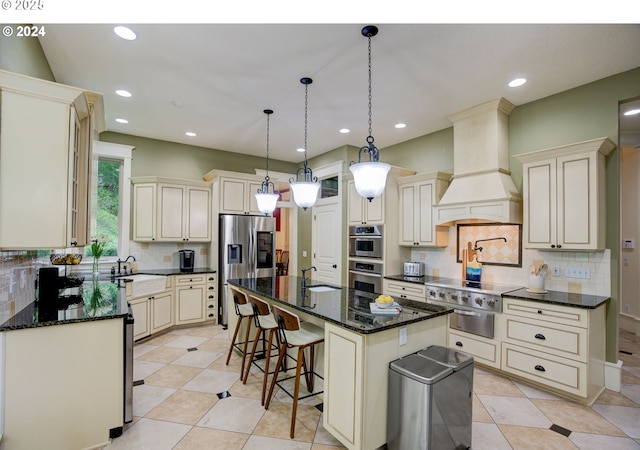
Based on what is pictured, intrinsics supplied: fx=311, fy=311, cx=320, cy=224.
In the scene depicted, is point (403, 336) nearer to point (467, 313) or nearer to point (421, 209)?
point (467, 313)

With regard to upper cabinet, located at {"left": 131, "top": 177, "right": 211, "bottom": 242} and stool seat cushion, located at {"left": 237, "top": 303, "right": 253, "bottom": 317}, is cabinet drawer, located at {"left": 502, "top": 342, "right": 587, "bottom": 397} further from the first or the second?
upper cabinet, located at {"left": 131, "top": 177, "right": 211, "bottom": 242}

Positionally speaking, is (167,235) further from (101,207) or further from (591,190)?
(591,190)

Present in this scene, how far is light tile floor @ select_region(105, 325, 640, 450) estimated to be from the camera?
7.37 feet

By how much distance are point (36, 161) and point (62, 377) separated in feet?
4.64

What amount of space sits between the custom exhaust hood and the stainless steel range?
31.4 inches

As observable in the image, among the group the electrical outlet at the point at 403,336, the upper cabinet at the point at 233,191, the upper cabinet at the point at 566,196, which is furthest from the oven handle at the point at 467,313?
the upper cabinet at the point at 233,191

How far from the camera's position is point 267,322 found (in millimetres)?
2951


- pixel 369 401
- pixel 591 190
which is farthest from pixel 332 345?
pixel 591 190

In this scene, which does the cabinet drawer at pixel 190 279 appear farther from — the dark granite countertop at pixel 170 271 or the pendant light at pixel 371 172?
the pendant light at pixel 371 172

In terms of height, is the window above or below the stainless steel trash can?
above

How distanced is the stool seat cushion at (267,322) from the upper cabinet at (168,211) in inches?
108

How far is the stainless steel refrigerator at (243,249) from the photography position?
515 centimetres

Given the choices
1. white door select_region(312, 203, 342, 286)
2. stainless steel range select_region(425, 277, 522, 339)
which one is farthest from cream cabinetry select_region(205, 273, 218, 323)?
stainless steel range select_region(425, 277, 522, 339)

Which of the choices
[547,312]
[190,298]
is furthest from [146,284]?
[547,312]
